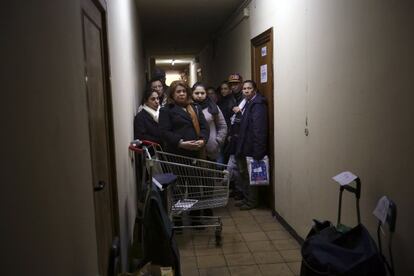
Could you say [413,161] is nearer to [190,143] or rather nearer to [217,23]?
[190,143]

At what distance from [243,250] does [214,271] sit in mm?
465

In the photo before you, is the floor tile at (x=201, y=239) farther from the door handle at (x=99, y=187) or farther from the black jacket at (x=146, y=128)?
the door handle at (x=99, y=187)

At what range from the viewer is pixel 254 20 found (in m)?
4.57

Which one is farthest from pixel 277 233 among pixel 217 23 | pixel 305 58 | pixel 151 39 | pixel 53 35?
pixel 151 39

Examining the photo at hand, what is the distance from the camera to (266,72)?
14.0 ft

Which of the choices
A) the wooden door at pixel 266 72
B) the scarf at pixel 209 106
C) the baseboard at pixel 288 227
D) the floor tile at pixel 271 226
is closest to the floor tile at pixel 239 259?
the baseboard at pixel 288 227

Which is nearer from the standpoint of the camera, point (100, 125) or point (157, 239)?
point (100, 125)

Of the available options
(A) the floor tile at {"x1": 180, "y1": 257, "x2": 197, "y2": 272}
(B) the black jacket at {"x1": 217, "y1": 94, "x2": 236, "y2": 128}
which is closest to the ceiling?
(B) the black jacket at {"x1": 217, "y1": 94, "x2": 236, "y2": 128}

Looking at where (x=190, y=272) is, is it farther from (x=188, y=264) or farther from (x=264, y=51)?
(x=264, y=51)

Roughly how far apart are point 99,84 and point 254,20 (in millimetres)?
3100

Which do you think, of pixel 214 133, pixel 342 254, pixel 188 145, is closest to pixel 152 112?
pixel 188 145

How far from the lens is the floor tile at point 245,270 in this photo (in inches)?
113

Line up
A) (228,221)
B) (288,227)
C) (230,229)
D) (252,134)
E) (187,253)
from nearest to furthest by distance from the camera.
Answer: (187,253)
(288,227)
(230,229)
(228,221)
(252,134)

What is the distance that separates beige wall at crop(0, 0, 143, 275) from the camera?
665 millimetres
